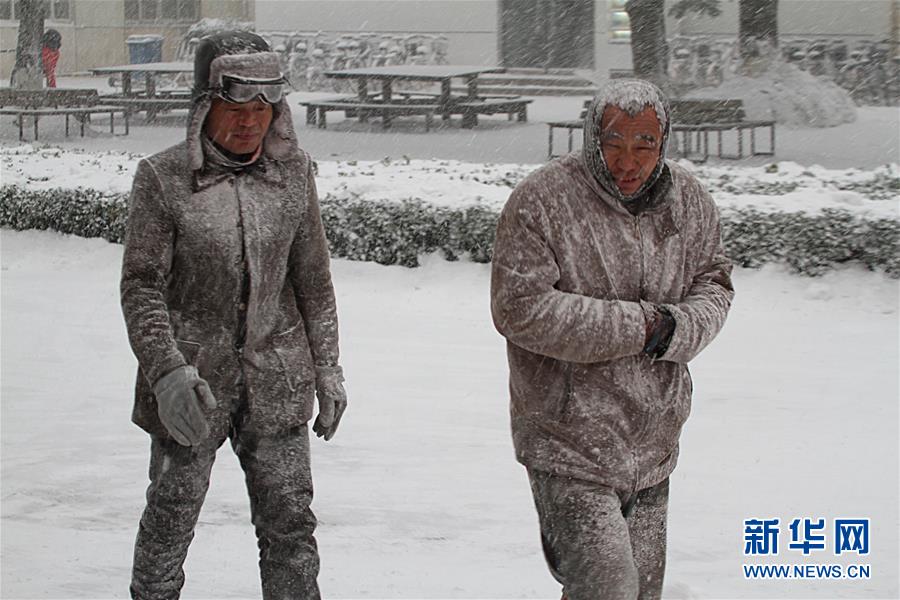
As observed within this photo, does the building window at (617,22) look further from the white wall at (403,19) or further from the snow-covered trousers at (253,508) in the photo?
the snow-covered trousers at (253,508)

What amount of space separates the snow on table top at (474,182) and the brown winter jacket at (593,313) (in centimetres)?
610

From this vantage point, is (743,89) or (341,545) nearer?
(341,545)

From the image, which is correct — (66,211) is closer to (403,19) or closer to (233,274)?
(233,274)

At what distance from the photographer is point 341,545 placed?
5.32 m

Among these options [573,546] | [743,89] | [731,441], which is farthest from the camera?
[743,89]

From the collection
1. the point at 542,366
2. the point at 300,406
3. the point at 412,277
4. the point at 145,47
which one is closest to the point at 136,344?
the point at 300,406

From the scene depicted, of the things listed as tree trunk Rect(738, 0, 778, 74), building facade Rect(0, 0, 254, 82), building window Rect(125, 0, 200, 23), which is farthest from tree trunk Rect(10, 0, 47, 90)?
building window Rect(125, 0, 200, 23)

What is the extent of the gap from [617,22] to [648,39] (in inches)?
465

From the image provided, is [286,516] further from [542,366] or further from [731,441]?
[731,441]

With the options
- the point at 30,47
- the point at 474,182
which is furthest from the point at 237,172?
the point at 30,47

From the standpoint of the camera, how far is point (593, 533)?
3.28 meters

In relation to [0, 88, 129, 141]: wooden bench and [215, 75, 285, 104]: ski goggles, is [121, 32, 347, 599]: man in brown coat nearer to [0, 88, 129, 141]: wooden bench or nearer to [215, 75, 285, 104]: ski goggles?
[215, 75, 285, 104]: ski goggles

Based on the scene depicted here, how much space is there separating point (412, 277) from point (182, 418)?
258 inches

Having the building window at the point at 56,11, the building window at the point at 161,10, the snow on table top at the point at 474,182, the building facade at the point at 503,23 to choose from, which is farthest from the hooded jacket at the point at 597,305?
the building window at the point at 161,10
